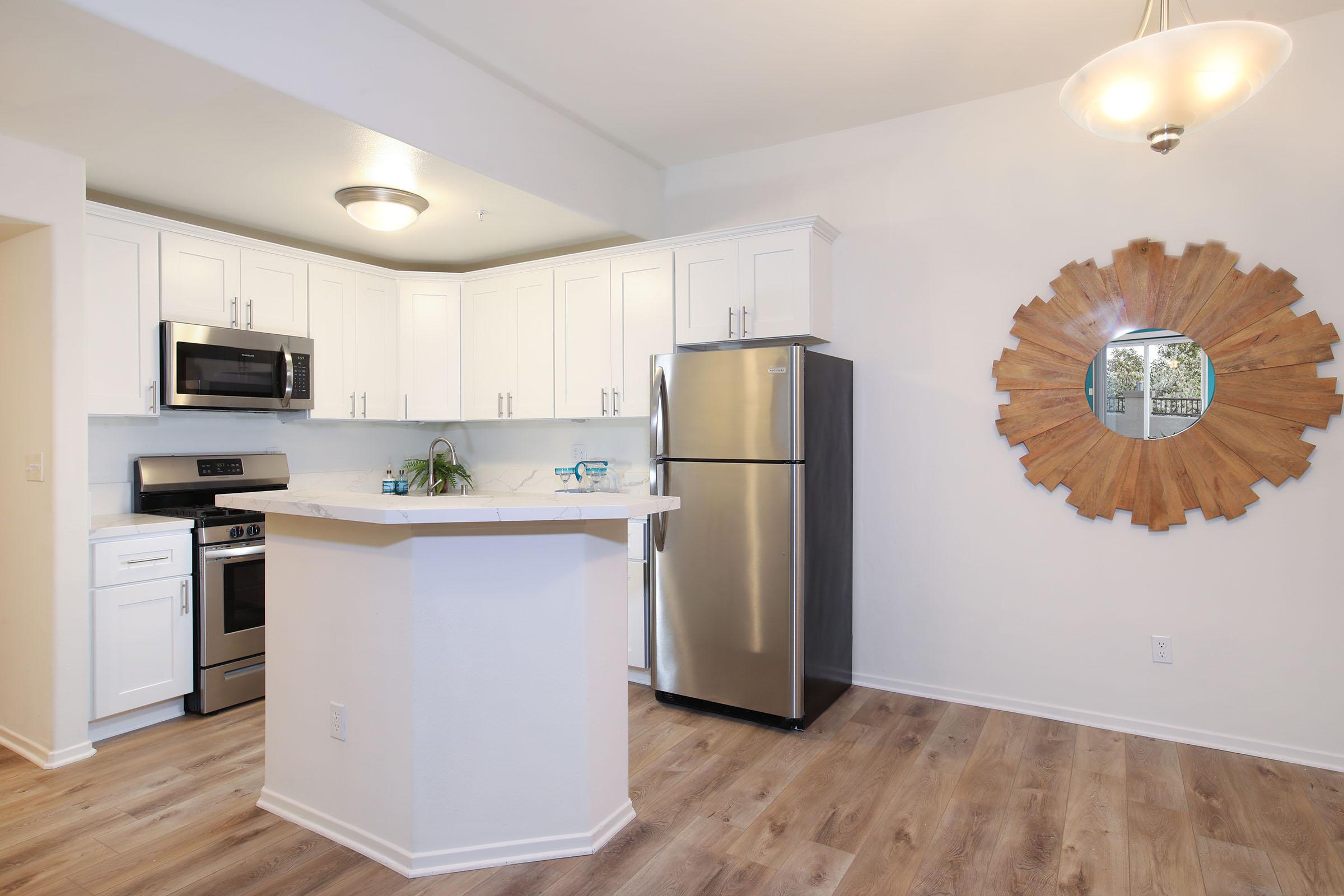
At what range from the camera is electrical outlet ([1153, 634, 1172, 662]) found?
3006 millimetres

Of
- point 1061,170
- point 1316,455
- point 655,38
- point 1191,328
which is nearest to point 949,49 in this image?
point 1061,170

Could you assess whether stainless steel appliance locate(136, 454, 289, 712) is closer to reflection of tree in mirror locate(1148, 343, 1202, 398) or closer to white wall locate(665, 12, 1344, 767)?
white wall locate(665, 12, 1344, 767)

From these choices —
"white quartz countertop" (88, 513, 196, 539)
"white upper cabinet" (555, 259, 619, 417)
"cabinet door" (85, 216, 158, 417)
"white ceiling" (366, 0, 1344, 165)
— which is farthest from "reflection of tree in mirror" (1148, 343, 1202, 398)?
"cabinet door" (85, 216, 158, 417)

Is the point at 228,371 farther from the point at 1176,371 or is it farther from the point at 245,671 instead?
the point at 1176,371

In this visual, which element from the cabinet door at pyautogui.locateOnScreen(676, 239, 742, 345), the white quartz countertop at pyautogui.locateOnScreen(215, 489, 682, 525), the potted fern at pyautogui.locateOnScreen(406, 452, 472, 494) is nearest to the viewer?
the white quartz countertop at pyautogui.locateOnScreen(215, 489, 682, 525)

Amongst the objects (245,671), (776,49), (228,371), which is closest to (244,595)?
(245,671)

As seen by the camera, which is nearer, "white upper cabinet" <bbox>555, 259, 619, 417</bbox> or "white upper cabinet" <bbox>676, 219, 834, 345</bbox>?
"white upper cabinet" <bbox>676, 219, 834, 345</bbox>

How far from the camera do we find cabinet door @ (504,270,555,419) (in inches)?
165

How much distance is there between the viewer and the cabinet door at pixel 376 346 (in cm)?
430

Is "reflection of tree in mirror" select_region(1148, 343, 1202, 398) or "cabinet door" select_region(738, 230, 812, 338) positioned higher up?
"cabinet door" select_region(738, 230, 812, 338)

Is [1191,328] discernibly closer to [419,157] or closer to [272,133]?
[419,157]

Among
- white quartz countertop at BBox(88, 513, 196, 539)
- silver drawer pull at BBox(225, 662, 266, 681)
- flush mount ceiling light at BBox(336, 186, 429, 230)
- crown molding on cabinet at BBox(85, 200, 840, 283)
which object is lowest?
silver drawer pull at BBox(225, 662, 266, 681)

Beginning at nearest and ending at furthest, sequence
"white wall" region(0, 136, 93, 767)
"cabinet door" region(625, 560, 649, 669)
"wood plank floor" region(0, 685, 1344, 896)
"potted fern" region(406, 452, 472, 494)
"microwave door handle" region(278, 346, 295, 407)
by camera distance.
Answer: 1. "wood plank floor" region(0, 685, 1344, 896)
2. "white wall" region(0, 136, 93, 767)
3. "cabinet door" region(625, 560, 649, 669)
4. "microwave door handle" region(278, 346, 295, 407)
5. "potted fern" region(406, 452, 472, 494)

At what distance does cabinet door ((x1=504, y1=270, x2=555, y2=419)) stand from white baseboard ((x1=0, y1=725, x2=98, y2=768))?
95.0 inches
